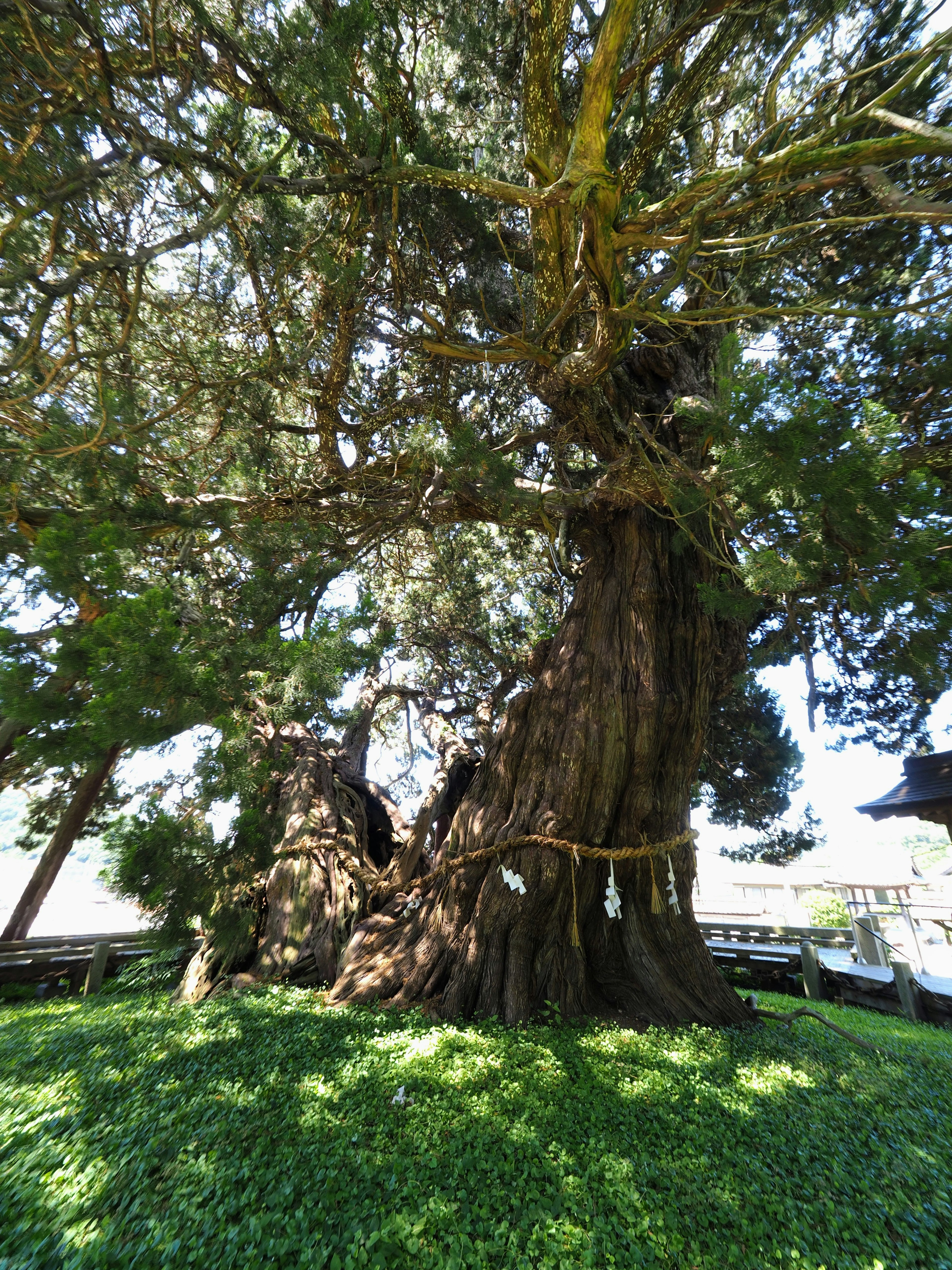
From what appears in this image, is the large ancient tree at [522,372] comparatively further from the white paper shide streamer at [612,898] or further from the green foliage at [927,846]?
the green foliage at [927,846]

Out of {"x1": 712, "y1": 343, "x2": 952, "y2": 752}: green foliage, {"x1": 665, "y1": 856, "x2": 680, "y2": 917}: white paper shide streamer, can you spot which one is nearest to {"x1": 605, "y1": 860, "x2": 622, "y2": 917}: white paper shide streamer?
{"x1": 665, "y1": 856, "x2": 680, "y2": 917}: white paper shide streamer

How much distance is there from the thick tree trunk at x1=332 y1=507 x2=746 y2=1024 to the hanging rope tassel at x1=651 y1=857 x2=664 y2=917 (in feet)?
0.16

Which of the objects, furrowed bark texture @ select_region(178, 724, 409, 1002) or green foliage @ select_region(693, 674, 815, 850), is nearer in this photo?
furrowed bark texture @ select_region(178, 724, 409, 1002)

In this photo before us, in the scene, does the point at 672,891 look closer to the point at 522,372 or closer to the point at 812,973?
the point at 812,973

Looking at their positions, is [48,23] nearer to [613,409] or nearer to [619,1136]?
[613,409]

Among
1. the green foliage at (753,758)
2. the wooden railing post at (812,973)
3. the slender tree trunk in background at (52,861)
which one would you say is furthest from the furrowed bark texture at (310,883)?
the wooden railing post at (812,973)

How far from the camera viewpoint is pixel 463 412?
5930 mm

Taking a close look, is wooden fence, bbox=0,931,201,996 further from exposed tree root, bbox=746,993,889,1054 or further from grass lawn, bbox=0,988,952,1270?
exposed tree root, bbox=746,993,889,1054

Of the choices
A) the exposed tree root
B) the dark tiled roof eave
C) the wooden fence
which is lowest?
the wooden fence

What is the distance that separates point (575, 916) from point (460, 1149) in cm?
162

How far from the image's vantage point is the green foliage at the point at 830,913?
439 inches

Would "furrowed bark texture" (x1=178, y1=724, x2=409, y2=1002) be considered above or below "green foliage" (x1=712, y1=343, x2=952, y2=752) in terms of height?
below

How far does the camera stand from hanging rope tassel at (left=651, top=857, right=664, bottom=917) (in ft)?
13.1

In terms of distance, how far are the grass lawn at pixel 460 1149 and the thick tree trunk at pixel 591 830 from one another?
0.42 m
